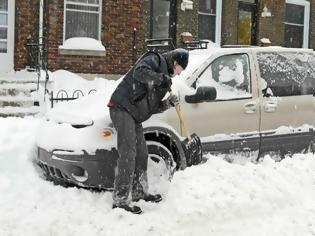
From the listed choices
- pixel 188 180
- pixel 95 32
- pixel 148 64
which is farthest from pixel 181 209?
pixel 95 32

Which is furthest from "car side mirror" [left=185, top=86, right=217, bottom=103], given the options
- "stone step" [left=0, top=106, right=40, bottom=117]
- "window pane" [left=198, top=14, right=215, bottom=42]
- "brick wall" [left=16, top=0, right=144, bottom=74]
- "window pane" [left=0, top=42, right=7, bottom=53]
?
"window pane" [left=198, top=14, right=215, bottom=42]

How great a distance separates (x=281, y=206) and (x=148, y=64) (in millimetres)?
2046

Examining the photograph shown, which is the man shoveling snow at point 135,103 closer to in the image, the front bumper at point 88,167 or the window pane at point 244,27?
the front bumper at point 88,167

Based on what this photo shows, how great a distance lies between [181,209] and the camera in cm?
530

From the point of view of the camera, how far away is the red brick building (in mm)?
12992

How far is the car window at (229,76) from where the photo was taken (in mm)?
6641

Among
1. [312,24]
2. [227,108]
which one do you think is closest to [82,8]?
[227,108]

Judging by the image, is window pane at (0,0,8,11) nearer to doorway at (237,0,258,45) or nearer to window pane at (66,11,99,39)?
window pane at (66,11,99,39)

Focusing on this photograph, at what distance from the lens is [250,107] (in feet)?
22.3

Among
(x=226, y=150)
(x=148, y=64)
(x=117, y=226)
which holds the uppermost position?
(x=148, y=64)

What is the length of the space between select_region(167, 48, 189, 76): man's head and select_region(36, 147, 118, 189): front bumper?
1050 mm

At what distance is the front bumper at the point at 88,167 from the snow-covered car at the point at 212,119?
0.01 metres

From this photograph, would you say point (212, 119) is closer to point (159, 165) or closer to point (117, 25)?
point (159, 165)

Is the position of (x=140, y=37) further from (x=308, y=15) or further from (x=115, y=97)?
(x=115, y=97)
